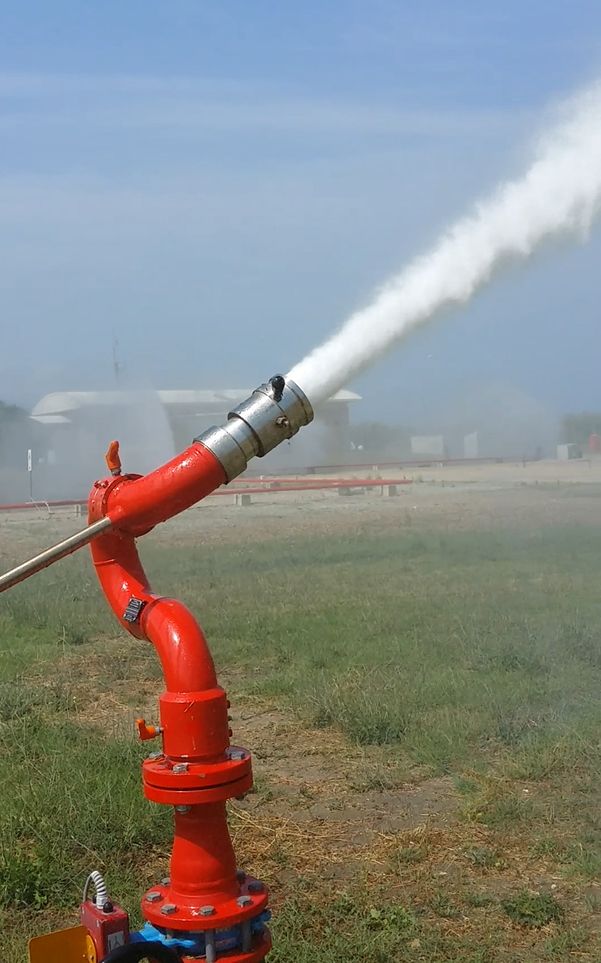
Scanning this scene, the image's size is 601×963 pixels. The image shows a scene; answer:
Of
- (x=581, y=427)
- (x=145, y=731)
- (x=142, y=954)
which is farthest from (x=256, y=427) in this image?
(x=581, y=427)

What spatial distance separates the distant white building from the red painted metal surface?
109 ft

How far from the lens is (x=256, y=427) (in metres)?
2.80

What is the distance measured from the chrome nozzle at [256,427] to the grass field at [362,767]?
179 centimetres

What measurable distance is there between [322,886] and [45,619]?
6.30 metres

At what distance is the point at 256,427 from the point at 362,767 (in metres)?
3.24

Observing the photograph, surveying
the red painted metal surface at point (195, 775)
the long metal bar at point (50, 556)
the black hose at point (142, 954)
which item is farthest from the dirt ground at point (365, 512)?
the black hose at point (142, 954)

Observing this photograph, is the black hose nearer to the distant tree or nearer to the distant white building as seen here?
the distant white building

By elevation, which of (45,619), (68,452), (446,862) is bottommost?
(446,862)

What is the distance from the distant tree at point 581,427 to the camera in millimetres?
51572

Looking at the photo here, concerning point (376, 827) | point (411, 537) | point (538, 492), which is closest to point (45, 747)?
point (376, 827)

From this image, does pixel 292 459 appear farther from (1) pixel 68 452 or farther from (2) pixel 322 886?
(2) pixel 322 886

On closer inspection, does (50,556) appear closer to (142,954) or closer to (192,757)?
(192,757)

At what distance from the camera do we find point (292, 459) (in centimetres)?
5075

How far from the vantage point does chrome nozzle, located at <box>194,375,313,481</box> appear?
2799 millimetres
